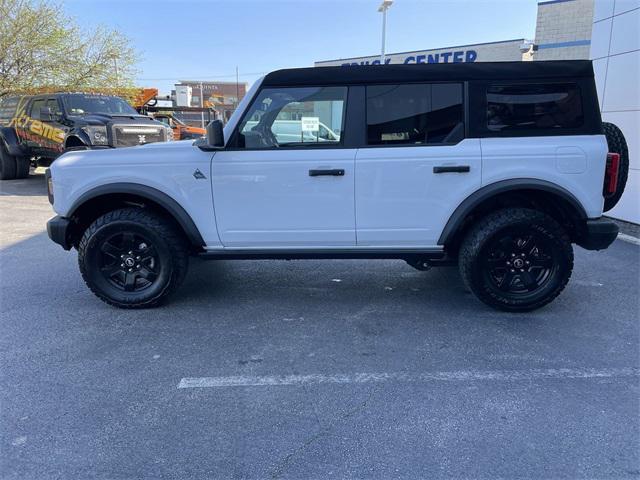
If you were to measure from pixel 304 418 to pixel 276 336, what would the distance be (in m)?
1.03

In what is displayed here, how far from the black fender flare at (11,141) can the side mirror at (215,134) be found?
33.5 ft

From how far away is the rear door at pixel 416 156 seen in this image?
3535 millimetres

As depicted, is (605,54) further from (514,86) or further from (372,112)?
(372,112)

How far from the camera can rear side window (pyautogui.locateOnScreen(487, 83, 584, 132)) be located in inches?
139

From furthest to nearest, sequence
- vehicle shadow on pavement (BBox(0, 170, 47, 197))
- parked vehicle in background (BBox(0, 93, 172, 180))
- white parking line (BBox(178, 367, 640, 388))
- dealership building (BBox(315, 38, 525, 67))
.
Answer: dealership building (BBox(315, 38, 525, 67)), vehicle shadow on pavement (BBox(0, 170, 47, 197)), parked vehicle in background (BBox(0, 93, 172, 180)), white parking line (BBox(178, 367, 640, 388))

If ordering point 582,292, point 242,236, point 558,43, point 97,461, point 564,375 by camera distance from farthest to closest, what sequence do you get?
point 558,43 → point 582,292 → point 242,236 → point 564,375 → point 97,461

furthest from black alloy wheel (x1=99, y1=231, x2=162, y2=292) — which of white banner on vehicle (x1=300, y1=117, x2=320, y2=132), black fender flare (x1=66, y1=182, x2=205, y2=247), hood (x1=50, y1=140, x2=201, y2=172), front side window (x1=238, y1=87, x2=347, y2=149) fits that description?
white banner on vehicle (x1=300, y1=117, x2=320, y2=132)

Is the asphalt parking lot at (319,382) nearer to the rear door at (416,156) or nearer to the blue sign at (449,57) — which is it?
the rear door at (416,156)

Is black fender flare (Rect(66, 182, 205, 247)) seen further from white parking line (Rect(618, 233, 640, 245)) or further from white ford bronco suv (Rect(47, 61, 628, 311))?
white parking line (Rect(618, 233, 640, 245))

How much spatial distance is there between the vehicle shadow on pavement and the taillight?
1049cm

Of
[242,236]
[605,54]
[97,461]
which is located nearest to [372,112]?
[242,236]

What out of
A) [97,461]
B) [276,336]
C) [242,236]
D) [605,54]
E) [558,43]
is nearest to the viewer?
[97,461]

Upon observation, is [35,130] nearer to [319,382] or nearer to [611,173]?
[319,382]

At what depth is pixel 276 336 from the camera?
3.48m
